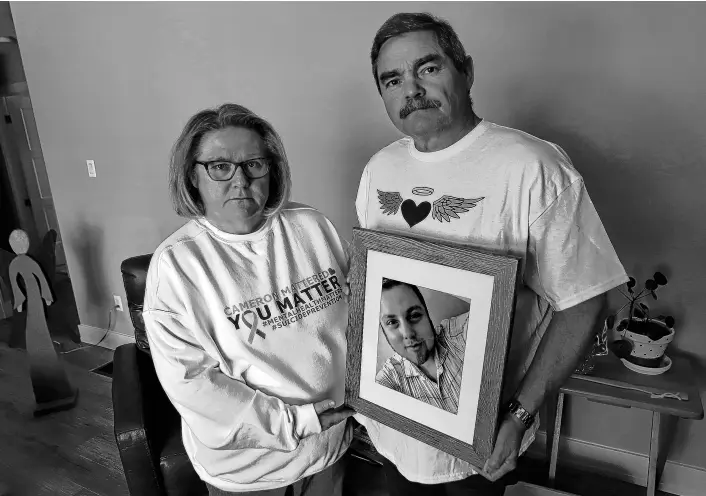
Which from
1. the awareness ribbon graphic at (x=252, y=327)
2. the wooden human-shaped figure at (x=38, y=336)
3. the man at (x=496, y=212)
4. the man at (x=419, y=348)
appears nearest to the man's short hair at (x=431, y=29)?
the man at (x=496, y=212)

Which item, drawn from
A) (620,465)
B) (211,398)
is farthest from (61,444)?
(620,465)

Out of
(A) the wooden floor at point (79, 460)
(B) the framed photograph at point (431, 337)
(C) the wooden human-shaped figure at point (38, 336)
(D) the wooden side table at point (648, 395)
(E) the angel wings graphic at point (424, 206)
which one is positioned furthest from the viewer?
(C) the wooden human-shaped figure at point (38, 336)

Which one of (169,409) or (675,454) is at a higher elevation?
(169,409)

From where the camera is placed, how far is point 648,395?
156 cm

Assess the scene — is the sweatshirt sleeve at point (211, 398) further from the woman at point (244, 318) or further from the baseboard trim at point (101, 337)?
the baseboard trim at point (101, 337)

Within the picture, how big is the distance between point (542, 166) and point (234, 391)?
791 mm

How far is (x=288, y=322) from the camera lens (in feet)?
3.56

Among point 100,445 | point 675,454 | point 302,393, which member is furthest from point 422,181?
point 100,445

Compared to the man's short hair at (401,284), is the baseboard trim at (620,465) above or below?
below

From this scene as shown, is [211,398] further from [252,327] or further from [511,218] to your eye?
[511,218]

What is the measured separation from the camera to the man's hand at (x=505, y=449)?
35.6 inches

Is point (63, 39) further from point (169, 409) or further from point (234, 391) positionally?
point (234, 391)

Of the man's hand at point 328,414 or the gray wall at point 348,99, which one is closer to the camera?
the man's hand at point 328,414

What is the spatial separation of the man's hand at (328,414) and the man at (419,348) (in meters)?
0.14
